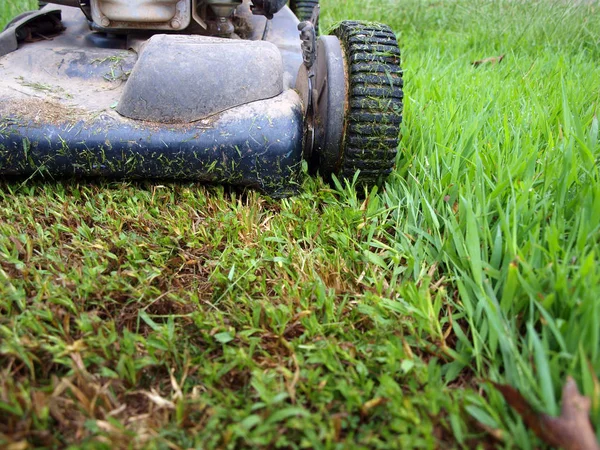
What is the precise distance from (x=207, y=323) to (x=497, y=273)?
62 cm

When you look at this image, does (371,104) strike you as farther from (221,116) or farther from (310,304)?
(310,304)

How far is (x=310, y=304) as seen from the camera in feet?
3.84

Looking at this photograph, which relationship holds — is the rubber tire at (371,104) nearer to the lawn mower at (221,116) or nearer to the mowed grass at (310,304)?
the lawn mower at (221,116)

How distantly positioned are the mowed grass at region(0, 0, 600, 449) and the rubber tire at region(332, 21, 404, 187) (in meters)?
0.11

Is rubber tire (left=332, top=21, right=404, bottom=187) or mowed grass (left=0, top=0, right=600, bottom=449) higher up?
rubber tire (left=332, top=21, right=404, bottom=187)

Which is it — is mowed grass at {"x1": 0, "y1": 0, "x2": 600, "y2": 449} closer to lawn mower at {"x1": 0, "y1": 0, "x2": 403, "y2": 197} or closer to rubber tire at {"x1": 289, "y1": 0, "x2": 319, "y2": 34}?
lawn mower at {"x1": 0, "y1": 0, "x2": 403, "y2": 197}

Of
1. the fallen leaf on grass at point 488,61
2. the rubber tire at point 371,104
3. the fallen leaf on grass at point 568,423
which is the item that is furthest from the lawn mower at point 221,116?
the fallen leaf on grass at point 488,61

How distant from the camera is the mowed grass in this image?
886 mm

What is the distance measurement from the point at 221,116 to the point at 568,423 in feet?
3.65

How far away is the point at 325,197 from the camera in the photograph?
160 centimetres

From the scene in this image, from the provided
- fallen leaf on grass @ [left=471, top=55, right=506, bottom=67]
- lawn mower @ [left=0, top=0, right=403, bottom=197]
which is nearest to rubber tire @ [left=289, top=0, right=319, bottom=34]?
fallen leaf on grass @ [left=471, top=55, right=506, bottom=67]

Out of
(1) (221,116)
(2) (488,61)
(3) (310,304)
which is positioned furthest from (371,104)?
(2) (488,61)

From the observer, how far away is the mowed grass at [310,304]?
0.89 m

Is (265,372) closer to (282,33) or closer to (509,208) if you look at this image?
(509,208)
